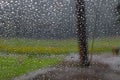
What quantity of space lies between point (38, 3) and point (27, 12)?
4.16ft

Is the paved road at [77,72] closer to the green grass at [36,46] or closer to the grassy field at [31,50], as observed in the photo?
the grassy field at [31,50]

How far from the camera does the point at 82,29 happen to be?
54.9ft

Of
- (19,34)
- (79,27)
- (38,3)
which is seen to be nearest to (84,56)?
(79,27)

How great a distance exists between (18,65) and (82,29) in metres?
3.93

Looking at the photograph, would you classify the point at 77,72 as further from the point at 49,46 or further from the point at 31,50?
the point at 49,46

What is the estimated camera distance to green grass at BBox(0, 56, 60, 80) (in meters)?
16.6

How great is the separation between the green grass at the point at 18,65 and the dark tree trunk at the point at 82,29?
210 cm

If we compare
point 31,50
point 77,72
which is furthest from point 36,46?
point 77,72

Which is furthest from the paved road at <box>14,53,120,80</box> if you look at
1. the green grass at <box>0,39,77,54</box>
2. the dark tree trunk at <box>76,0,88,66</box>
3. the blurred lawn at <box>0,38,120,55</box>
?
the green grass at <box>0,39,77,54</box>

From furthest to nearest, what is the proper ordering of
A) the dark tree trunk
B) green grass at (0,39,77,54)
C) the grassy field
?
green grass at (0,39,77,54) → the grassy field → the dark tree trunk

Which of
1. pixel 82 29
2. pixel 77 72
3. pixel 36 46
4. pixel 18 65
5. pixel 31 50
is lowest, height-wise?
pixel 36 46

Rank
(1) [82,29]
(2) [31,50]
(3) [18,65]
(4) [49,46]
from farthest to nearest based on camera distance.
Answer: (4) [49,46], (2) [31,50], (3) [18,65], (1) [82,29]

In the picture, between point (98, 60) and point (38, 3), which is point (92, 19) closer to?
point (38, 3)

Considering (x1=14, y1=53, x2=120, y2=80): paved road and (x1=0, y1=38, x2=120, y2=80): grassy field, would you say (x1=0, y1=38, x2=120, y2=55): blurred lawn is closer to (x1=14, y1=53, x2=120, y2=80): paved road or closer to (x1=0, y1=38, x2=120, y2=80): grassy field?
(x1=0, y1=38, x2=120, y2=80): grassy field
